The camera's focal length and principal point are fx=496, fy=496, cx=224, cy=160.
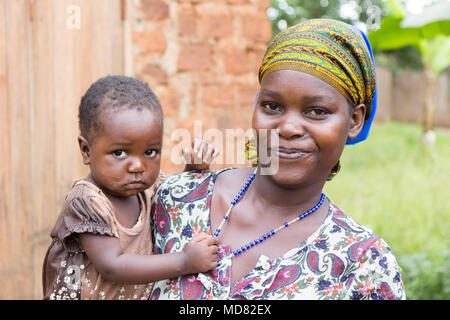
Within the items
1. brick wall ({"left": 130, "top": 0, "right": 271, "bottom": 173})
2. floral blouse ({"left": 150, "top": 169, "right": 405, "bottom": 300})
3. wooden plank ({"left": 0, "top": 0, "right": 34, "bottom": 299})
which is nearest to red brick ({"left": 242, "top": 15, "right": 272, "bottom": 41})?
brick wall ({"left": 130, "top": 0, "right": 271, "bottom": 173})

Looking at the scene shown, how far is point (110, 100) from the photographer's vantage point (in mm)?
1832

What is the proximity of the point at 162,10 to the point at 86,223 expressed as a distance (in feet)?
7.05

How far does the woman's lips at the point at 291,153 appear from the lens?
1.61 meters

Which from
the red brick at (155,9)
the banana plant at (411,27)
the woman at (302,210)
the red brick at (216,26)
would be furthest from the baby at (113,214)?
the banana plant at (411,27)

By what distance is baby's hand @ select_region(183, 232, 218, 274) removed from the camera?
5.45ft

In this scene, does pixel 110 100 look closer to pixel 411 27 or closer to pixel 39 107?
pixel 39 107

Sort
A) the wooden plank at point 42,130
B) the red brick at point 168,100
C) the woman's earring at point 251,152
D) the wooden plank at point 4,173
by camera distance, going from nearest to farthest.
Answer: the woman's earring at point 251,152
the wooden plank at point 4,173
the wooden plank at point 42,130
the red brick at point 168,100

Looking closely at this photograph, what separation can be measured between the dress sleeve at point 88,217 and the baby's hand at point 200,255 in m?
0.30

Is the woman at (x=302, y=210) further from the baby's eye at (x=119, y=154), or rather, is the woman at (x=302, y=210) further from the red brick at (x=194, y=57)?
the red brick at (x=194, y=57)

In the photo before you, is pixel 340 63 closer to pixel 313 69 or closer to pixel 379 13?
pixel 313 69

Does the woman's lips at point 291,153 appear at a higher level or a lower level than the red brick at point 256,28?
lower

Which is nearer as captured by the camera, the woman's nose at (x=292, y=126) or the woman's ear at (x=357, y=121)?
the woman's nose at (x=292, y=126)

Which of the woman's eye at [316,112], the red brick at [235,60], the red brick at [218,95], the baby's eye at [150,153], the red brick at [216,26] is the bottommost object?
the baby's eye at [150,153]

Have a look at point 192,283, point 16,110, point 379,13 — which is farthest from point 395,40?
point 379,13
